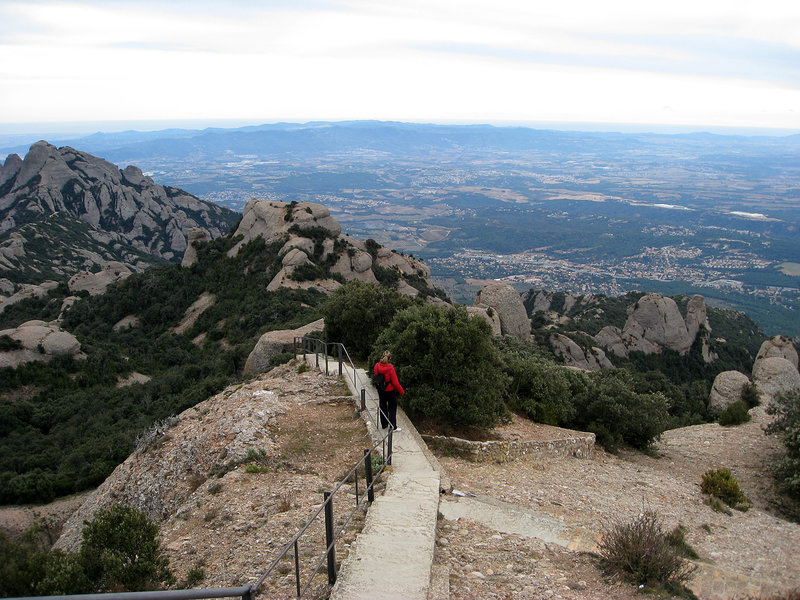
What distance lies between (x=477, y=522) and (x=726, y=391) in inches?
1089

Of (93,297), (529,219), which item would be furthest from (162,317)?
(529,219)

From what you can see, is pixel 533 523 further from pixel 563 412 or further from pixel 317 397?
pixel 563 412

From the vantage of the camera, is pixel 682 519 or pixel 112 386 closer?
pixel 682 519

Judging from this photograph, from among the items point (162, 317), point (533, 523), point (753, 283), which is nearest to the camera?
point (533, 523)

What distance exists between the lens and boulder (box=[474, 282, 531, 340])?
1459 inches

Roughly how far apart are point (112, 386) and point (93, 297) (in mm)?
21365

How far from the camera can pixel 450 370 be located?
45.0ft

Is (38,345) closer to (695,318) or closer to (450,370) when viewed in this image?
(450,370)

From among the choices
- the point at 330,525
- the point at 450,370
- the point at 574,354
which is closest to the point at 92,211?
the point at 574,354

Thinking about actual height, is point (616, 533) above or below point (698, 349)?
above

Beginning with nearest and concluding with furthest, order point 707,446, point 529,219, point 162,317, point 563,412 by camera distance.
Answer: point 563,412 < point 707,446 < point 162,317 < point 529,219

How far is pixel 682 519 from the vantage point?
432 inches

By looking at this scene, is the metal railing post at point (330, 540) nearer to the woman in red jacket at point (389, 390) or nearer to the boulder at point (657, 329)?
the woman in red jacket at point (389, 390)

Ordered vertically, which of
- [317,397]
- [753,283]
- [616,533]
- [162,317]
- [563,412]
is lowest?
[753,283]
